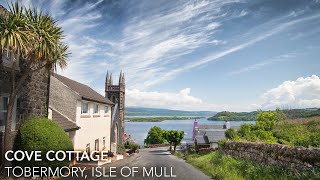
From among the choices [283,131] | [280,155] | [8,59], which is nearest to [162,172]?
[280,155]

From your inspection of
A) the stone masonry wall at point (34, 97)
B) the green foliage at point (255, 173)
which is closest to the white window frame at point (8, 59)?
the stone masonry wall at point (34, 97)

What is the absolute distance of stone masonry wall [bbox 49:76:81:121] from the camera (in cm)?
2133

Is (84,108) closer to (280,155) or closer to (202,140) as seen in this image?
(280,155)

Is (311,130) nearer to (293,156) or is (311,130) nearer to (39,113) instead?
(293,156)

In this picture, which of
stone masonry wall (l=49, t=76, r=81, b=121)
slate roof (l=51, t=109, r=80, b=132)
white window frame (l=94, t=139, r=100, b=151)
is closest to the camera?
slate roof (l=51, t=109, r=80, b=132)

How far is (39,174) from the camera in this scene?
42.1 feet

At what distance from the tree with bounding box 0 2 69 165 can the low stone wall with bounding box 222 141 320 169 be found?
33.7 feet

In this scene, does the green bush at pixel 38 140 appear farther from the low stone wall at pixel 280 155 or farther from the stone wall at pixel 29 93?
the low stone wall at pixel 280 155

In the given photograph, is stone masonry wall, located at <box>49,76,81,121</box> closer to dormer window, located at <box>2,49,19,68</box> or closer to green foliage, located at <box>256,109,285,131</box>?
dormer window, located at <box>2,49,19,68</box>

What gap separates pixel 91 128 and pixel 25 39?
1621 centimetres

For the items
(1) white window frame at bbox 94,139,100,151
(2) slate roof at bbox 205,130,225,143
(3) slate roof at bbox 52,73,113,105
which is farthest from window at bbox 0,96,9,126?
(2) slate roof at bbox 205,130,225,143

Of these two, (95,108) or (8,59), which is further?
(95,108)

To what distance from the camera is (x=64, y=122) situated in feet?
66.0

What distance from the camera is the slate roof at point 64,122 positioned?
19.4m
